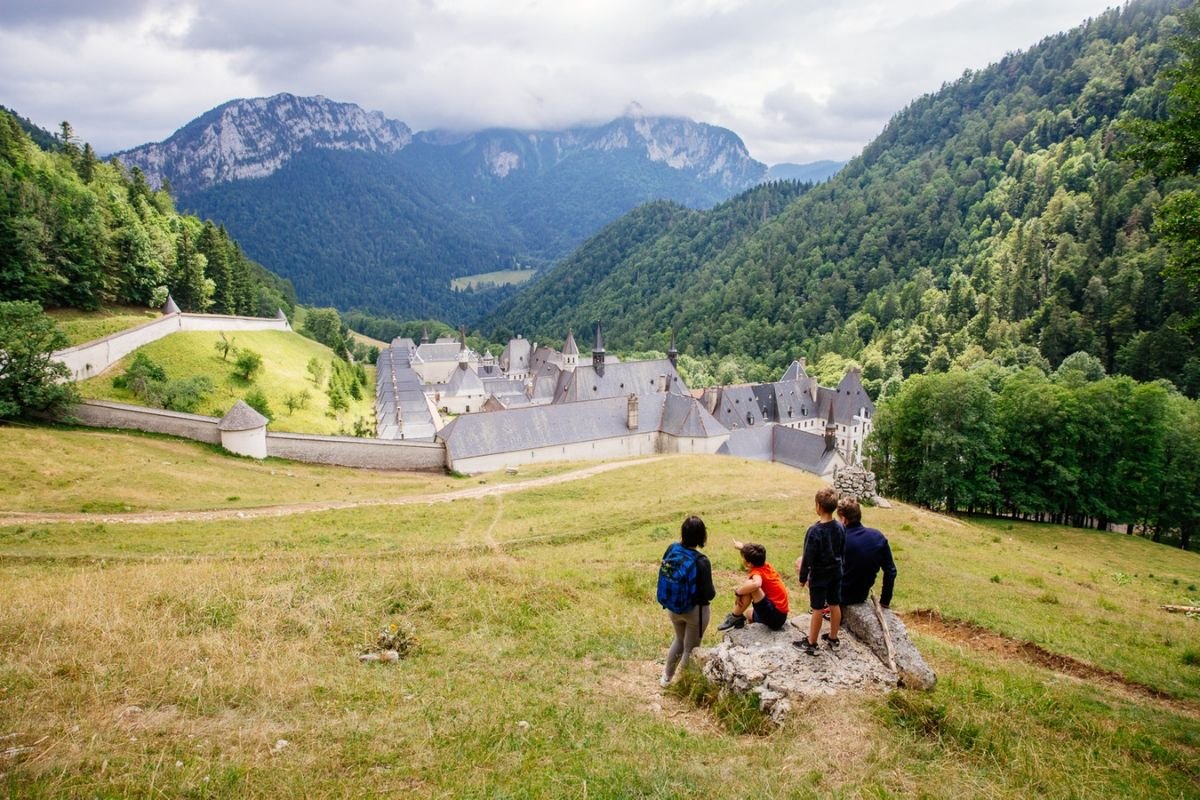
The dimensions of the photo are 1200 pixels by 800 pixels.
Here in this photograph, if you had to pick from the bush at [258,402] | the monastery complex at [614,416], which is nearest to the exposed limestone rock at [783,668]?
the monastery complex at [614,416]

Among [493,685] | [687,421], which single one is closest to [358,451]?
[687,421]

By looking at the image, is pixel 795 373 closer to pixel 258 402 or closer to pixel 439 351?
pixel 439 351

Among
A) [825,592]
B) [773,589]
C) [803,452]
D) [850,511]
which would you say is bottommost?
[803,452]

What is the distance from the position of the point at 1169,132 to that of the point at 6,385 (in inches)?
1954

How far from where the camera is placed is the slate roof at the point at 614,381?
72625 mm

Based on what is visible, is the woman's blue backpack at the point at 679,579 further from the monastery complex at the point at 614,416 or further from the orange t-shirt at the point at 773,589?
the monastery complex at the point at 614,416

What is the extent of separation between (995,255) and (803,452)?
87.7 meters

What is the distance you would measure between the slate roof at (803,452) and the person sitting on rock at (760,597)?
47838mm

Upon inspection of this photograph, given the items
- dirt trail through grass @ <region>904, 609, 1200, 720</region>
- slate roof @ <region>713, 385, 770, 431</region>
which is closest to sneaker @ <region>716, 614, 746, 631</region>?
dirt trail through grass @ <region>904, 609, 1200, 720</region>

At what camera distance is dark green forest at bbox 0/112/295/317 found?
165 ft

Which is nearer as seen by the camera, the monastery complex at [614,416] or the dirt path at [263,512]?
the dirt path at [263,512]

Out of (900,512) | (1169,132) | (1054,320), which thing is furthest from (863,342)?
(1169,132)

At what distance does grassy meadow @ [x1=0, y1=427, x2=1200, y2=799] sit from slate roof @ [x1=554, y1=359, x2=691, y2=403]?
5016 centimetres

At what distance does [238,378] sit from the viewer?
184 ft
